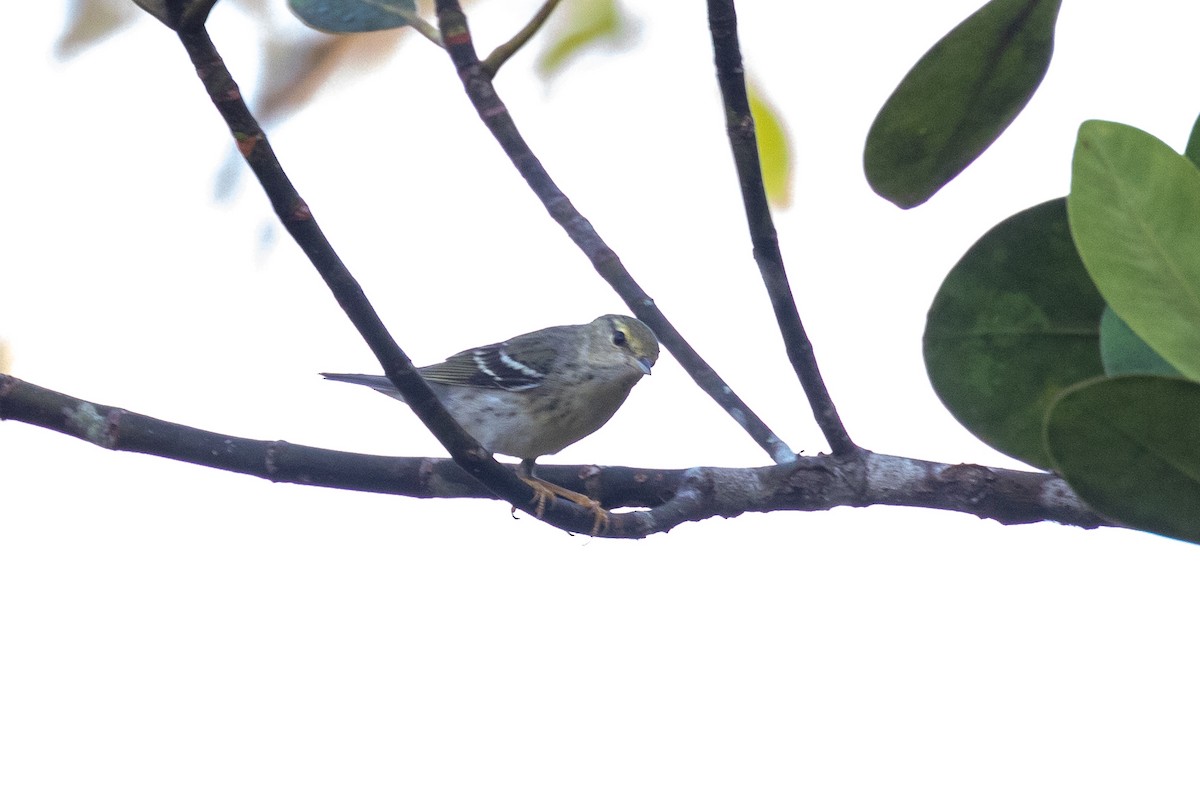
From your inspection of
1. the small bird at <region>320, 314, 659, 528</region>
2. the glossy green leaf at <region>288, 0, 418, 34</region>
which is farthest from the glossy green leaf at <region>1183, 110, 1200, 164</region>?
the small bird at <region>320, 314, 659, 528</region>

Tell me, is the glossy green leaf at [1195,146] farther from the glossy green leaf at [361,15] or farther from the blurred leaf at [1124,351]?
the glossy green leaf at [361,15]

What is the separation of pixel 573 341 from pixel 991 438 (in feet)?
11.5

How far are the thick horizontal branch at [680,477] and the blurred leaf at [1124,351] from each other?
2.50 ft

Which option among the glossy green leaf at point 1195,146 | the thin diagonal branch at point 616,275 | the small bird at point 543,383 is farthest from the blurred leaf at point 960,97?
the small bird at point 543,383

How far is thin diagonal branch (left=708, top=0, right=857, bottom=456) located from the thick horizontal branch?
0.31 feet

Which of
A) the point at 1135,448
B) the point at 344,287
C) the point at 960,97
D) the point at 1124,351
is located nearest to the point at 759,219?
the point at 960,97

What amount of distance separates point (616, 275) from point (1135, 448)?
1343mm

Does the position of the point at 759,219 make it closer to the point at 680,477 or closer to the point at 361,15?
the point at 680,477

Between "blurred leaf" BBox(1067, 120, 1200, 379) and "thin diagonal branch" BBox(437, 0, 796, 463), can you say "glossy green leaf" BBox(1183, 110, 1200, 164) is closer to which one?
"blurred leaf" BBox(1067, 120, 1200, 379)

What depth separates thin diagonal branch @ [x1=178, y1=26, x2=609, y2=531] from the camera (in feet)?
4.03

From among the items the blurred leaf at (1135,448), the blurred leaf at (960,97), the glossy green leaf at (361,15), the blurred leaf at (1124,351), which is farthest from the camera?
the glossy green leaf at (361,15)

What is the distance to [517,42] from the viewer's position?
66.4 inches

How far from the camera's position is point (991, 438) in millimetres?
1275

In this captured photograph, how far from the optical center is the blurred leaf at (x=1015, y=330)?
1.23 meters
